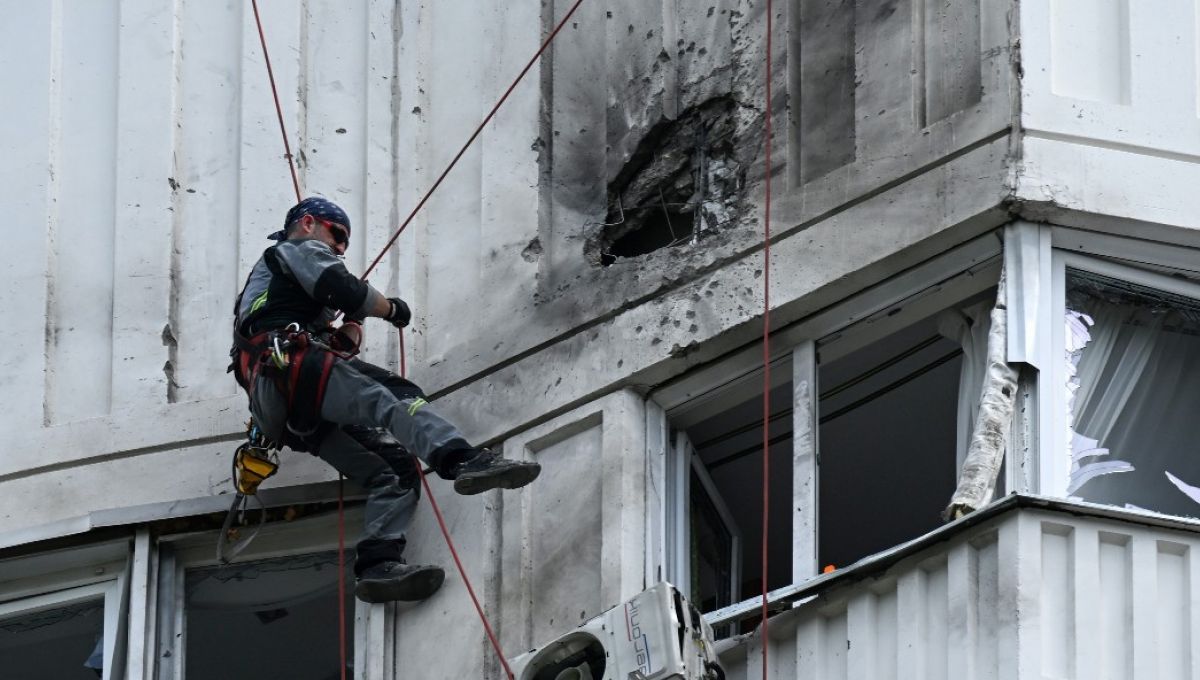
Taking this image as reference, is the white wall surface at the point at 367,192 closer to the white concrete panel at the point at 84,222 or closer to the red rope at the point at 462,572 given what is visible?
the white concrete panel at the point at 84,222

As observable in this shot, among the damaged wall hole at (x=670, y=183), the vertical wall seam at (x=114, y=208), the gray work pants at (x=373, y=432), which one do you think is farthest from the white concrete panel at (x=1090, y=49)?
the vertical wall seam at (x=114, y=208)

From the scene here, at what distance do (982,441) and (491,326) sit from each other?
240 centimetres

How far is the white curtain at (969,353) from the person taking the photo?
37.2ft

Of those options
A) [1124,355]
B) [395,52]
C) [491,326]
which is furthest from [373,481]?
[1124,355]

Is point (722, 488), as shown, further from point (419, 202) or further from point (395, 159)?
point (395, 159)

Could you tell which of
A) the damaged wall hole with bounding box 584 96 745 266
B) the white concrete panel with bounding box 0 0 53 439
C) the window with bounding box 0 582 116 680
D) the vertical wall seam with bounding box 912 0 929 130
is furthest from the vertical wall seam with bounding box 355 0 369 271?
the vertical wall seam with bounding box 912 0 929 130

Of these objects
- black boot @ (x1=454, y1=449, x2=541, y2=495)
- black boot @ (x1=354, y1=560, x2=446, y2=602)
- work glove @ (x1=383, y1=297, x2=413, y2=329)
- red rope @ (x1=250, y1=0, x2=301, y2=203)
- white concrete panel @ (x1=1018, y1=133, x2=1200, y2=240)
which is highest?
red rope @ (x1=250, y1=0, x2=301, y2=203)

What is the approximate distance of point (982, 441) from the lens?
10.9 m

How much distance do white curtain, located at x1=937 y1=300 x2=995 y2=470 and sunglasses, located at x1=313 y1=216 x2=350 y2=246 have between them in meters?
2.50

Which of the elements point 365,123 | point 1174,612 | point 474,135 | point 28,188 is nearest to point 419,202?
point 474,135

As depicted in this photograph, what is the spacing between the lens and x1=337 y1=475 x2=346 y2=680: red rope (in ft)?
40.1

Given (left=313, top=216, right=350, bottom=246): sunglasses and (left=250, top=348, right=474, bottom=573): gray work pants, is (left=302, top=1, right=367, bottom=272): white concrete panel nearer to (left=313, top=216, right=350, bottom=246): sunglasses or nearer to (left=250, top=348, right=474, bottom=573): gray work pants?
(left=313, top=216, right=350, bottom=246): sunglasses

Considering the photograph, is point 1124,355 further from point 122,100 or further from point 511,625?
point 122,100

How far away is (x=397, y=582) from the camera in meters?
11.9
